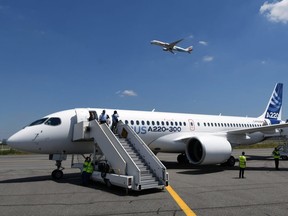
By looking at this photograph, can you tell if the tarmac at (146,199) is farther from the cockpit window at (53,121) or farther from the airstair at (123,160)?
the cockpit window at (53,121)

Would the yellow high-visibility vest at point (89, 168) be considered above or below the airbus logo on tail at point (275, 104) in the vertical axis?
below

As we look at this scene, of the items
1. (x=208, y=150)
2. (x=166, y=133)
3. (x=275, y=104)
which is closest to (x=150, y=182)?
(x=208, y=150)

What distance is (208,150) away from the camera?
1750 cm

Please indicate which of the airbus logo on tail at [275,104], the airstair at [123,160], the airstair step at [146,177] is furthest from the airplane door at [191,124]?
the airbus logo on tail at [275,104]

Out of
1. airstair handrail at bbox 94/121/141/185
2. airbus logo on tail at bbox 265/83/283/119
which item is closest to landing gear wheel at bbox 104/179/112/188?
airstair handrail at bbox 94/121/141/185

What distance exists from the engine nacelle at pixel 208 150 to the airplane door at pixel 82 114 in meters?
6.71

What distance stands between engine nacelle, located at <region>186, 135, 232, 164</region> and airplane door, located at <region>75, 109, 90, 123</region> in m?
6.71

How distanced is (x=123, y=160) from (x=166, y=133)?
27.3ft

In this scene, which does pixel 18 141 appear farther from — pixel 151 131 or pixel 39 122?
pixel 151 131

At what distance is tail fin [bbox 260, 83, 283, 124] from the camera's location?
3055 centimetres

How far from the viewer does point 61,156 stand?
1539 centimetres

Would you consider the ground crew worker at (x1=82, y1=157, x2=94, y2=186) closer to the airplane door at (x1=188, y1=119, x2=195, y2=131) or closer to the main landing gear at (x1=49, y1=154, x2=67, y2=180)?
the main landing gear at (x1=49, y1=154, x2=67, y2=180)

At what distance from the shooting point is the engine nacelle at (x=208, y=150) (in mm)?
17469

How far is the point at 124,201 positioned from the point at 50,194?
119 inches
